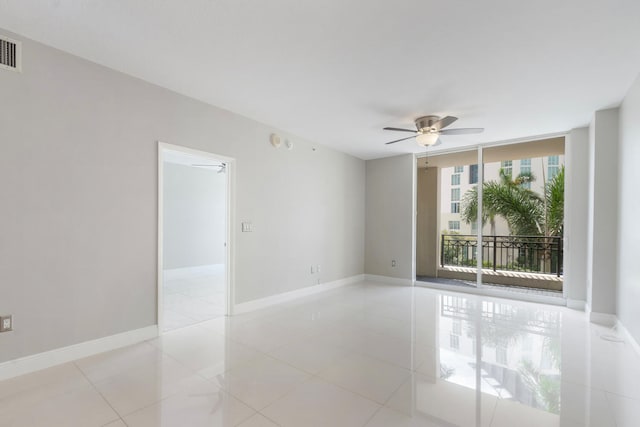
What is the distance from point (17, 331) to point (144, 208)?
1355 millimetres

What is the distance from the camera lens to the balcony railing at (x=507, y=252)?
5.29 meters

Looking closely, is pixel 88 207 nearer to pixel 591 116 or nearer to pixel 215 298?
pixel 215 298

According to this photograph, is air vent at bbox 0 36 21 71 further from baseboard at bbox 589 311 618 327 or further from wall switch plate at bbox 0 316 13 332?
baseboard at bbox 589 311 618 327

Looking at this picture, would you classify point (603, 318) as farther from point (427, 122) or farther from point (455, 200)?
point (427, 122)

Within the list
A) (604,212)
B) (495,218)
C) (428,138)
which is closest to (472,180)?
(495,218)

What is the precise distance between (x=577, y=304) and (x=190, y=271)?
23.7ft

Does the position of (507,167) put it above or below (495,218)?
above

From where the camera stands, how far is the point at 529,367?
2.44 meters

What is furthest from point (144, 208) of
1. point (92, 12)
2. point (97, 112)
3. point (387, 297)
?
point (387, 297)

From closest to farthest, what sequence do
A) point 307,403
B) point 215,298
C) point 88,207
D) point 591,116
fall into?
point 307,403, point 88,207, point 591,116, point 215,298

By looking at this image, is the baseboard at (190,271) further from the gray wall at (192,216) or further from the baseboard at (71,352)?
the baseboard at (71,352)

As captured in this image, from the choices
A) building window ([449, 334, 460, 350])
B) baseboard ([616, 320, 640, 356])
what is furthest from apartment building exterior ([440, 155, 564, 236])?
building window ([449, 334, 460, 350])

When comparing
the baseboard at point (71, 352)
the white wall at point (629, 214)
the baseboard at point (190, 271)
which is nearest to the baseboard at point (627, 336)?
the white wall at point (629, 214)

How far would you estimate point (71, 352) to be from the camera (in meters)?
2.48
